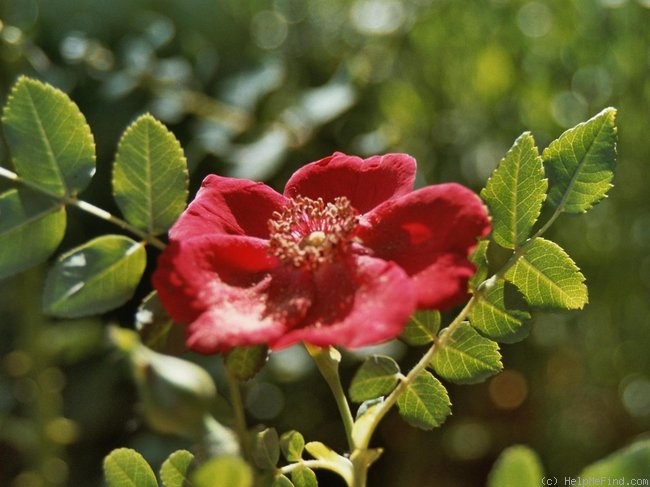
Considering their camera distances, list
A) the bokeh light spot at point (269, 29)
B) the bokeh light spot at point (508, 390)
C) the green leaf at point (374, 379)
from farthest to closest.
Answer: the bokeh light spot at point (269, 29) < the bokeh light spot at point (508, 390) < the green leaf at point (374, 379)

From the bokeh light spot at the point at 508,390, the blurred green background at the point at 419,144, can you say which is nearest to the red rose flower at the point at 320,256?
the blurred green background at the point at 419,144

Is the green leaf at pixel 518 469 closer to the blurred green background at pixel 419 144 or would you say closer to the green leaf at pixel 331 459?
the green leaf at pixel 331 459

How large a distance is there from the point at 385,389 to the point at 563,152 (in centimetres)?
22

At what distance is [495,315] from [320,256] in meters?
0.14

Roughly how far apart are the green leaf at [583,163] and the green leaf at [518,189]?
0.02m

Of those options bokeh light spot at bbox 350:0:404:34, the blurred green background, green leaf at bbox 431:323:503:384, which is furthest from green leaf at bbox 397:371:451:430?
bokeh light spot at bbox 350:0:404:34

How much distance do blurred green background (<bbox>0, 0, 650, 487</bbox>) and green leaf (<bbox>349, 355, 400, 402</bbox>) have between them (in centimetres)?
75

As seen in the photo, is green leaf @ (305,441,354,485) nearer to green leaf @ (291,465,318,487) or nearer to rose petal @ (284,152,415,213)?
green leaf @ (291,465,318,487)

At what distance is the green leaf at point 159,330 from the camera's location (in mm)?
689

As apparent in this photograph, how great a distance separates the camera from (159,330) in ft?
2.28

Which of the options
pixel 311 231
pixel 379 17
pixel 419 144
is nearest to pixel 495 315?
pixel 311 231

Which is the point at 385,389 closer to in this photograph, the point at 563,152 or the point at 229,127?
the point at 563,152

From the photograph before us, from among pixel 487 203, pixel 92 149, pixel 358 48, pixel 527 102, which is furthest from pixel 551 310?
pixel 358 48

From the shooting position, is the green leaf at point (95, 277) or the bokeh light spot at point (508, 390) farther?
the bokeh light spot at point (508, 390)
